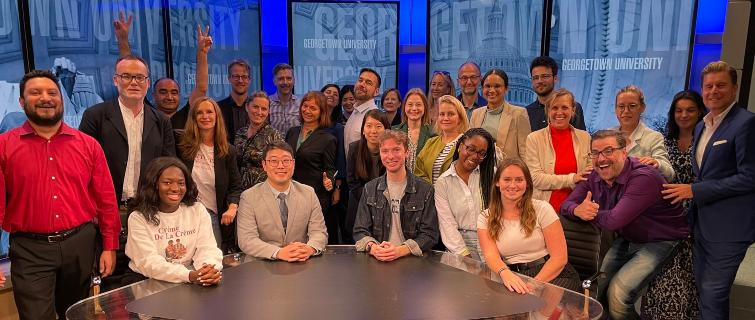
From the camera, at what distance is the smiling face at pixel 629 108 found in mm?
3682

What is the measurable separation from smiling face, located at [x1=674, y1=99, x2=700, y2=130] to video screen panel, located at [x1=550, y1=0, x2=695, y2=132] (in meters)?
1.75

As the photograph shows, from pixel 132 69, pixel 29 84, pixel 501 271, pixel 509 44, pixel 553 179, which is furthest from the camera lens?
pixel 509 44

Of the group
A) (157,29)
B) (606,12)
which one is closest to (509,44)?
(606,12)

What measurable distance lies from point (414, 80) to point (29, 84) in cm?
438

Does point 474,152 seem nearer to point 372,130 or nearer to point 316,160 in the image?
point 372,130

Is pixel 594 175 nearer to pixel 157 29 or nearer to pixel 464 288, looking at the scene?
pixel 464 288

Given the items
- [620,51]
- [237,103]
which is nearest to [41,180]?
[237,103]

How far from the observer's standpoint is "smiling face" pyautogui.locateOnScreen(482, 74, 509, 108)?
414 cm

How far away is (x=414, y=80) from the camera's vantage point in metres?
6.49

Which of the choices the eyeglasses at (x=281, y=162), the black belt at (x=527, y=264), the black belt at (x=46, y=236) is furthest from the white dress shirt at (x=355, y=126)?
the black belt at (x=46, y=236)

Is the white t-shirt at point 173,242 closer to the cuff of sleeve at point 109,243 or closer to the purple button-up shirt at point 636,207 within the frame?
the cuff of sleeve at point 109,243

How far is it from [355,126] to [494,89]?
117cm

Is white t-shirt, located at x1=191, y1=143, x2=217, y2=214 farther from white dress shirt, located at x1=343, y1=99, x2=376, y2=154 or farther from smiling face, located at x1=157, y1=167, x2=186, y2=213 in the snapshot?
white dress shirt, located at x1=343, y1=99, x2=376, y2=154

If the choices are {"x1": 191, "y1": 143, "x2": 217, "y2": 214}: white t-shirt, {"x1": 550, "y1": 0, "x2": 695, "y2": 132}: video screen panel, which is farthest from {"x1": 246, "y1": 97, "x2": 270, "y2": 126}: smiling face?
{"x1": 550, "y1": 0, "x2": 695, "y2": 132}: video screen panel
